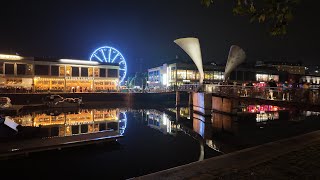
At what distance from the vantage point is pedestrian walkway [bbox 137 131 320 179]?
318 inches

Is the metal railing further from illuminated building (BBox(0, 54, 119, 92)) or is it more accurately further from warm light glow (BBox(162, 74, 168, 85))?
warm light glow (BBox(162, 74, 168, 85))

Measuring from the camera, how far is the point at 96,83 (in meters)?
66.8

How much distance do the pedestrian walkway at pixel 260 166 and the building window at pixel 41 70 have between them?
57298mm

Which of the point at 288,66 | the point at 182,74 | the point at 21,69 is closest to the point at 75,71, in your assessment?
the point at 21,69

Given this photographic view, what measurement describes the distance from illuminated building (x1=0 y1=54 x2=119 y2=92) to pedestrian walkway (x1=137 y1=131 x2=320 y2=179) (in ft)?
169

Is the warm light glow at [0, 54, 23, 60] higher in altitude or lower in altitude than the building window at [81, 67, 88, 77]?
higher

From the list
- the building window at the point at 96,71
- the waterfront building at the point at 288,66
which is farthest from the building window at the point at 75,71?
the waterfront building at the point at 288,66

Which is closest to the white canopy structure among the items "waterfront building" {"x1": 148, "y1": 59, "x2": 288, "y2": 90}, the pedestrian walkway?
"waterfront building" {"x1": 148, "y1": 59, "x2": 288, "y2": 90}

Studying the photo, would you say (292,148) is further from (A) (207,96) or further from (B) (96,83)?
(B) (96,83)

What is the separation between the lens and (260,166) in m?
8.99

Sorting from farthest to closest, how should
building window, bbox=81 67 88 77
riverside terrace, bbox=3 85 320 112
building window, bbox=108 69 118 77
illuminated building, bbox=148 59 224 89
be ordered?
1. illuminated building, bbox=148 59 224 89
2. building window, bbox=108 69 118 77
3. building window, bbox=81 67 88 77
4. riverside terrace, bbox=3 85 320 112

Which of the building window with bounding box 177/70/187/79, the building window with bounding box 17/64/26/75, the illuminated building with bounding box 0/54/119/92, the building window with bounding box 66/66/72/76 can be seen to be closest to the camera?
the illuminated building with bounding box 0/54/119/92

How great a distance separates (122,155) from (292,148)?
1013 centimetres

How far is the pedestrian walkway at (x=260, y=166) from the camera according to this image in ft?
26.5
